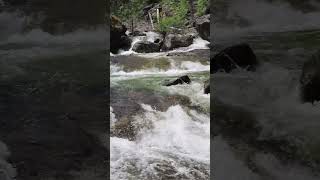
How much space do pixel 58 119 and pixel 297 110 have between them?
2245 millimetres

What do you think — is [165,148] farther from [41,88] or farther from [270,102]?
[41,88]

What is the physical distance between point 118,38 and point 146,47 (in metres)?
0.34

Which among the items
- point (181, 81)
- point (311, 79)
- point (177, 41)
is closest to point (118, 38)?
point (177, 41)

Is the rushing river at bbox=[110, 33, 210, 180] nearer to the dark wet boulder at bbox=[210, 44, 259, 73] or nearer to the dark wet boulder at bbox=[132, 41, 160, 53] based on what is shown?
the dark wet boulder at bbox=[132, 41, 160, 53]

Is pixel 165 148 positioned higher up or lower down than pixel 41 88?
lower down

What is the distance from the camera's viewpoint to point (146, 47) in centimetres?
524

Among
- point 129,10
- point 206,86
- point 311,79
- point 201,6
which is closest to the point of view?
point 311,79

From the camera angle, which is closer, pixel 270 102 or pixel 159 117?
pixel 270 102

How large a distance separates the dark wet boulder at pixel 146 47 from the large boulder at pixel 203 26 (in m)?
0.51

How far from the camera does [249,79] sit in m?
Result: 3.90

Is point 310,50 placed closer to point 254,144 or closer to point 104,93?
point 254,144

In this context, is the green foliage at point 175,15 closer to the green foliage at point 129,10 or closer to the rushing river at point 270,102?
the green foliage at point 129,10

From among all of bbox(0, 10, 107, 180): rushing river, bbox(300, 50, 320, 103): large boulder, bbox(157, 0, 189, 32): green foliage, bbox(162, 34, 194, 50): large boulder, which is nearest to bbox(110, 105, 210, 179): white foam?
bbox(0, 10, 107, 180): rushing river

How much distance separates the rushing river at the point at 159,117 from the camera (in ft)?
14.7
